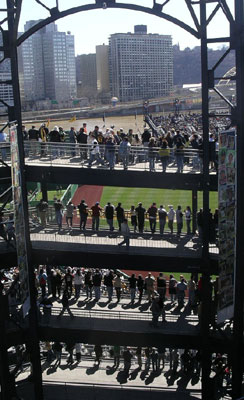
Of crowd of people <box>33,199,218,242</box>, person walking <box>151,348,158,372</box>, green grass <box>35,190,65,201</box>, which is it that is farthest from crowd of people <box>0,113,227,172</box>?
green grass <box>35,190,65,201</box>

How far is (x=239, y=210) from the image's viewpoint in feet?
50.5

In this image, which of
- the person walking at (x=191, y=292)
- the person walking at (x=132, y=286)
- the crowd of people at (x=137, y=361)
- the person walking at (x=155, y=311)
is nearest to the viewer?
the person walking at (x=155, y=311)

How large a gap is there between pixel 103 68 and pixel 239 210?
9450 cm

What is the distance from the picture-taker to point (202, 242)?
54.1ft

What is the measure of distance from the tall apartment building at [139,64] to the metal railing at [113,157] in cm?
7633

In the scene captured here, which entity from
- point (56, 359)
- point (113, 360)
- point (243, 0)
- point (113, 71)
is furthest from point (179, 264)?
point (113, 71)

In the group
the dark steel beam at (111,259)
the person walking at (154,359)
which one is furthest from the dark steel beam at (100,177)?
the person walking at (154,359)

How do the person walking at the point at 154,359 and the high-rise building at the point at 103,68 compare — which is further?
the high-rise building at the point at 103,68

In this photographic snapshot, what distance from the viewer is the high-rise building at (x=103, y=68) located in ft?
328

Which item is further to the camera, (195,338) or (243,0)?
(195,338)

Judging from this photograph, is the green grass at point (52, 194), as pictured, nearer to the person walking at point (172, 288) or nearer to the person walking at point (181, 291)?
the person walking at point (172, 288)

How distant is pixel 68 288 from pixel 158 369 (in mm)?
4192

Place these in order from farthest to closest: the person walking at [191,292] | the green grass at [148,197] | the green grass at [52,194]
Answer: the green grass at [52,194] < the green grass at [148,197] < the person walking at [191,292]

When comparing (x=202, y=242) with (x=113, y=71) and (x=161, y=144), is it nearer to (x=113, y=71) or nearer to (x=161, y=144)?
(x=161, y=144)
